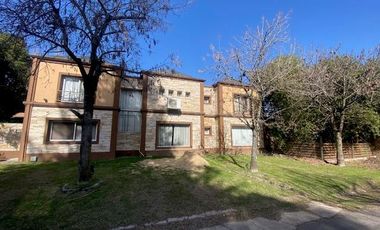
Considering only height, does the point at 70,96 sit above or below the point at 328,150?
above

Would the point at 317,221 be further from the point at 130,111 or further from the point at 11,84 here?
the point at 11,84

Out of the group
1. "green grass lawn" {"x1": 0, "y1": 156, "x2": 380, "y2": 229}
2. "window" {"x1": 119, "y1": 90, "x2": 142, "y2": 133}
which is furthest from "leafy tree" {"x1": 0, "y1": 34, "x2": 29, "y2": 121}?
"green grass lawn" {"x1": 0, "y1": 156, "x2": 380, "y2": 229}

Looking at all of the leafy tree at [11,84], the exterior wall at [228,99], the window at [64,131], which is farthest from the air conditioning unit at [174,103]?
the leafy tree at [11,84]

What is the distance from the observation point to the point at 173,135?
20.4 m

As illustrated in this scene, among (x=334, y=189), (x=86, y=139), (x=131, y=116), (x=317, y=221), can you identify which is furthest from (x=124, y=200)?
(x=131, y=116)

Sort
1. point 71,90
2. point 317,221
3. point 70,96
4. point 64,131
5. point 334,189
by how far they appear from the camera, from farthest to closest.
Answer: point 71,90, point 70,96, point 64,131, point 334,189, point 317,221

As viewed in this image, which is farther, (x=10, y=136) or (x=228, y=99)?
(x=228, y=99)

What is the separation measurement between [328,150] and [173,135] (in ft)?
42.1

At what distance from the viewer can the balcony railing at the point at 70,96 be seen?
55.7 feet

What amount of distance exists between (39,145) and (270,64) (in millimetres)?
14814

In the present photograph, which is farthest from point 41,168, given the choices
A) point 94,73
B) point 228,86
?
point 228,86

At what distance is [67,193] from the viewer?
835cm

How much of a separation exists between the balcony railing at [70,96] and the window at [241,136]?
12831 millimetres

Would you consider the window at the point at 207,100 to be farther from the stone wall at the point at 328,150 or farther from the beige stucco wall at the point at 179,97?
the stone wall at the point at 328,150
